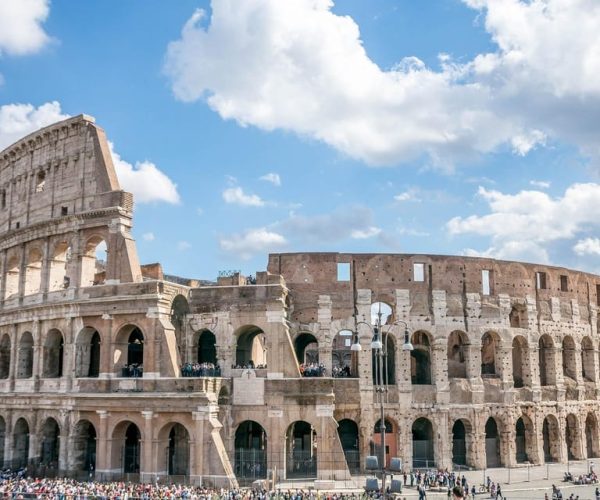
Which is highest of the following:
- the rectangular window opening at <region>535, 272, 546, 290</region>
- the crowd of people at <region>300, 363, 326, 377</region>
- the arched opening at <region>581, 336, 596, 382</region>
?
the rectangular window opening at <region>535, 272, 546, 290</region>

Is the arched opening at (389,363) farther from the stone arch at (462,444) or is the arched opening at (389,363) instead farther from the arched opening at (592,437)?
the arched opening at (592,437)

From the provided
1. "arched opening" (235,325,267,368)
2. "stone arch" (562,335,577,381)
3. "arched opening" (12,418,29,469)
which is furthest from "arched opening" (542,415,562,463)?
"arched opening" (12,418,29,469)

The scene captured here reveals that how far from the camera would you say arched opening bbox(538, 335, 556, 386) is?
1526 inches

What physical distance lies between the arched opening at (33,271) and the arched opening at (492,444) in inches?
1011

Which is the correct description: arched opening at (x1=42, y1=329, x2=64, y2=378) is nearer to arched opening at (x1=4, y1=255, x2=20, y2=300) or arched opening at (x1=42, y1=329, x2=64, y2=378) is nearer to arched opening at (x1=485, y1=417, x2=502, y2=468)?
arched opening at (x1=4, y1=255, x2=20, y2=300)

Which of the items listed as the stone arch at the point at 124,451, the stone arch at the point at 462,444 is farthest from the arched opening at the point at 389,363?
the stone arch at the point at 124,451

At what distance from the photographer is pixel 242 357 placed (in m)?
34.9

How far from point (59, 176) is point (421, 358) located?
73.2ft

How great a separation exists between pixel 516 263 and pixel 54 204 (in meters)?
25.6

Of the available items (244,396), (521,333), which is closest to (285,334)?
(244,396)

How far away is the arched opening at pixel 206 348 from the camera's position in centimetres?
3541

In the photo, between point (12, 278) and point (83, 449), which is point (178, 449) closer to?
point (83, 449)

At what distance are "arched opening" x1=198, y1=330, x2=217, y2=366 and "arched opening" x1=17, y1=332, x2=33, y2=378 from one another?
9.19 meters

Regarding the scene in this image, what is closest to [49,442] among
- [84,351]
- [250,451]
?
[84,351]
